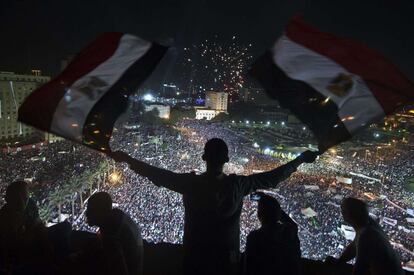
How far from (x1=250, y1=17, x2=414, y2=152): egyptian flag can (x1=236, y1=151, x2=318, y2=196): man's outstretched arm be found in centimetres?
22

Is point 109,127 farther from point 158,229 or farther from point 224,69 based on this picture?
point 224,69

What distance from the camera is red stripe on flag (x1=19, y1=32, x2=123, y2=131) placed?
100 inches

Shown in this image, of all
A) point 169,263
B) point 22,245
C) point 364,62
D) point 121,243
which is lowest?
point 169,263

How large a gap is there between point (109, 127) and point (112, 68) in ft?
1.71

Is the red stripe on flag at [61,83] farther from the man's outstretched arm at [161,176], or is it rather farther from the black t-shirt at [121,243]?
the black t-shirt at [121,243]

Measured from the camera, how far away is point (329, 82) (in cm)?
282

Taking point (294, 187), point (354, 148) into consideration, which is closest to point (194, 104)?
point (354, 148)

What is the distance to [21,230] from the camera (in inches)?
114

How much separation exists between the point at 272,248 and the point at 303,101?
1365 mm

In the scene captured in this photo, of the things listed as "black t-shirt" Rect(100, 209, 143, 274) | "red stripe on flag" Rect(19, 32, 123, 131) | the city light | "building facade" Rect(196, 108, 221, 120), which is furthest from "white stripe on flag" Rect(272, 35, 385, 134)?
"building facade" Rect(196, 108, 221, 120)

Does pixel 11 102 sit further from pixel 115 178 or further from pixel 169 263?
pixel 169 263

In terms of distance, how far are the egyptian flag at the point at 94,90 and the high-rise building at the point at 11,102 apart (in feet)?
166

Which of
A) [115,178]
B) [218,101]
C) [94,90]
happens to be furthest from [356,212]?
[218,101]

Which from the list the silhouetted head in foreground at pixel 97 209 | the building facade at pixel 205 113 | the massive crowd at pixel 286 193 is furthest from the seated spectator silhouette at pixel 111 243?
the building facade at pixel 205 113
